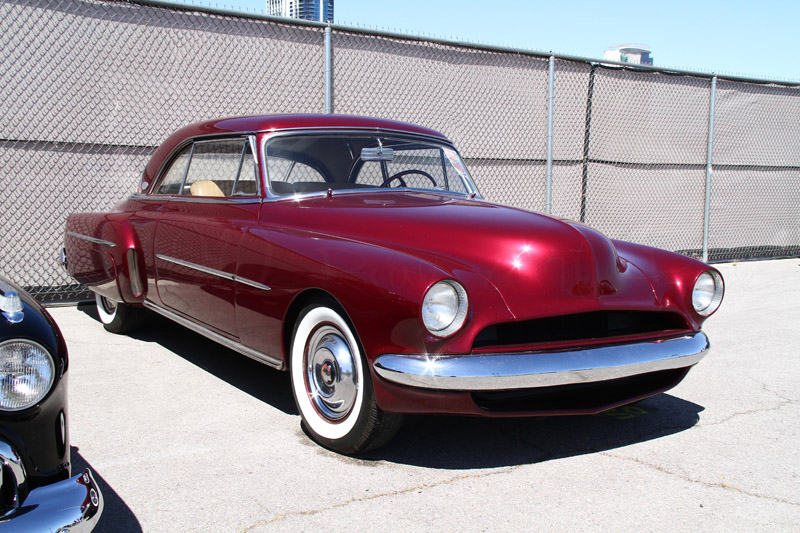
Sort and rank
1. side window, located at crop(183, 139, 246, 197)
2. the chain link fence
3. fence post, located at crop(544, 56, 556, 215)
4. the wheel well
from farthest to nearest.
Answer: fence post, located at crop(544, 56, 556, 215), the chain link fence, side window, located at crop(183, 139, 246, 197), the wheel well

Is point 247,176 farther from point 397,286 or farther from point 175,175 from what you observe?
point 397,286

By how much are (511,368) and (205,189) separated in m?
2.32

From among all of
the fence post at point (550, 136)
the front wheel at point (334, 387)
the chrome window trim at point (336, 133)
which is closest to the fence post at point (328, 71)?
the chrome window trim at point (336, 133)

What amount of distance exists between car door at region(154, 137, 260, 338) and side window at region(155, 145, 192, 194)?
11mm

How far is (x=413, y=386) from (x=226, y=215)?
1654mm

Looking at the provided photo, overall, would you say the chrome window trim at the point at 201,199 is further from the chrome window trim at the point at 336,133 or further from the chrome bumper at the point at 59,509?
the chrome bumper at the point at 59,509

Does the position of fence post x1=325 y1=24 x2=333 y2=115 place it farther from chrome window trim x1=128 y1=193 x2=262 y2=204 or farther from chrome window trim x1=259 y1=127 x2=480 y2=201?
chrome window trim x1=259 y1=127 x2=480 y2=201

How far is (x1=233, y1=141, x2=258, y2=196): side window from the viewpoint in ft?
12.0

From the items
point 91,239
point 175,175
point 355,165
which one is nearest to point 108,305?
point 91,239

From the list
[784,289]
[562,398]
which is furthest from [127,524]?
[784,289]

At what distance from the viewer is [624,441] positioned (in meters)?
3.08

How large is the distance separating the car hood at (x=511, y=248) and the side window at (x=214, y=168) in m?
0.75

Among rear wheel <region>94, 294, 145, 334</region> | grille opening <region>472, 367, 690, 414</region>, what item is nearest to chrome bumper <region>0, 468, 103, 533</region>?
grille opening <region>472, 367, 690, 414</region>

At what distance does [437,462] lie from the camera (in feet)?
9.33
